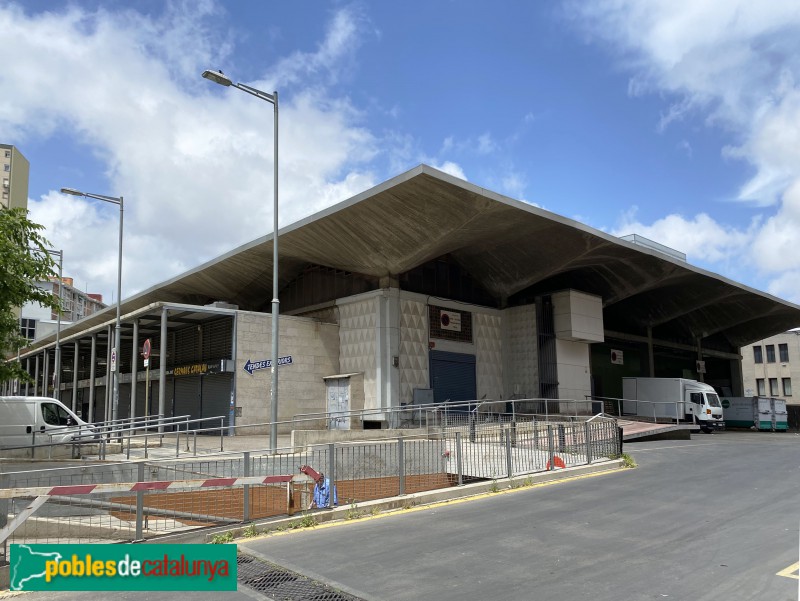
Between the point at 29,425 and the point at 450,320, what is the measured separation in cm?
1738

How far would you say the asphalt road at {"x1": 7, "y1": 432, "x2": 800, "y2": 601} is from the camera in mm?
6324

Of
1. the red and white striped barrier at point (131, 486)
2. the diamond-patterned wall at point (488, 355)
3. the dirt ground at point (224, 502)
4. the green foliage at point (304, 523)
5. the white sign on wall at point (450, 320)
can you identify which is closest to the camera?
the red and white striped barrier at point (131, 486)

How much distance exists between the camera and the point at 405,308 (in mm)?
27859

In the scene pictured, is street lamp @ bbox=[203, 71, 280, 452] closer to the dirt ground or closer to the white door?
the dirt ground

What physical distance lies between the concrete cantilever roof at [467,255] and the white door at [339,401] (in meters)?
4.81

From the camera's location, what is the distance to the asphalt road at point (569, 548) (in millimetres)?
6324

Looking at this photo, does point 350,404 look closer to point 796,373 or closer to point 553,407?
point 553,407

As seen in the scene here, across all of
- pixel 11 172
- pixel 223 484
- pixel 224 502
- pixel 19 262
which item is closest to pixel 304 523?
pixel 224 502

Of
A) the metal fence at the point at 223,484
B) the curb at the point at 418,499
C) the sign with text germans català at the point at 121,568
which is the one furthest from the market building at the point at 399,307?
the sign with text germans català at the point at 121,568

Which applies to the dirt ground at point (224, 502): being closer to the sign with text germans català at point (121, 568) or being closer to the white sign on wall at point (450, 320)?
the sign with text germans català at point (121, 568)

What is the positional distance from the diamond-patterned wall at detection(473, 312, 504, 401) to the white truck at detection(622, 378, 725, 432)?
763 centimetres

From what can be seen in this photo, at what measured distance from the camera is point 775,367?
225 feet

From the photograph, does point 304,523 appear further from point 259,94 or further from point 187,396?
point 187,396

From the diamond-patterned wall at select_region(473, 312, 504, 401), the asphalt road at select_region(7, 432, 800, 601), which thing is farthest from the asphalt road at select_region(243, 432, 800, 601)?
the diamond-patterned wall at select_region(473, 312, 504, 401)
